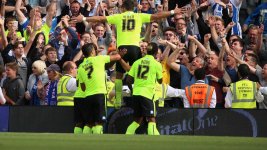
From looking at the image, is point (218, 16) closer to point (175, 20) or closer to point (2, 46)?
point (175, 20)

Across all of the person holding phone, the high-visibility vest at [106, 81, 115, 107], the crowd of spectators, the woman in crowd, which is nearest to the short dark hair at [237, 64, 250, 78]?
the crowd of spectators

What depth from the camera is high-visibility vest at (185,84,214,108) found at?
17.7 meters

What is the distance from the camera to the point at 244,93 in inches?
695

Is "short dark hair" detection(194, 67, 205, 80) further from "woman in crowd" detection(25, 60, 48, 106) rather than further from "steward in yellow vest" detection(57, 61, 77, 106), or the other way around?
"woman in crowd" detection(25, 60, 48, 106)

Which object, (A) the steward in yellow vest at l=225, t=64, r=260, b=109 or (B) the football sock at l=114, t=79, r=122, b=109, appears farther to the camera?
(A) the steward in yellow vest at l=225, t=64, r=260, b=109

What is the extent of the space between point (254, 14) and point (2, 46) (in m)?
6.19

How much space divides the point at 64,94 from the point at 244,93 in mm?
3412

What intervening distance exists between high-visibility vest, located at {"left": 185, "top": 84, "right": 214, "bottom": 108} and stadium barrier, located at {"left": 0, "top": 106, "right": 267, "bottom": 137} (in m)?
0.36

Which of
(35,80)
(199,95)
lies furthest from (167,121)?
(35,80)

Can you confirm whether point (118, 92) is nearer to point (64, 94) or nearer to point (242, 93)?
point (64, 94)

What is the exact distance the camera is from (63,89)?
17.8 meters

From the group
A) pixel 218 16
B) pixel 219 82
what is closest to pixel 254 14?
pixel 218 16

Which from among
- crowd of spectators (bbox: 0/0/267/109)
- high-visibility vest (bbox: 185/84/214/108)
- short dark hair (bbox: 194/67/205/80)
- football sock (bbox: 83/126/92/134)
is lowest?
football sock (bbox: 83/126/92/134)

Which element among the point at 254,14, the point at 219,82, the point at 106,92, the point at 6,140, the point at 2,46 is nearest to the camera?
the point at 6,140
